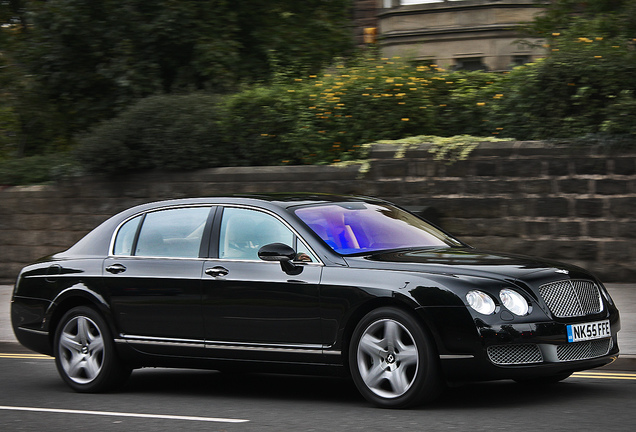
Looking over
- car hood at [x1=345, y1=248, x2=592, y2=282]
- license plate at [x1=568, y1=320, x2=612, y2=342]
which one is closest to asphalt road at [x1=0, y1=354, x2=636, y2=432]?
license plate at [x1=568, y1=320, x2=612, y2=342]

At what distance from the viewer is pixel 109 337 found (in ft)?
27.3

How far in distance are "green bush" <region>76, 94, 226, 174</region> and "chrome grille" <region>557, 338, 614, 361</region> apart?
371 inches

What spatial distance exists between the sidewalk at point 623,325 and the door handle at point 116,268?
324 centimetres

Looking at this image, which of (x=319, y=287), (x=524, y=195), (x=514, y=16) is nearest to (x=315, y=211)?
(x=319, y=287)

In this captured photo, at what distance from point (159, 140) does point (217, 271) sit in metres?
8.48

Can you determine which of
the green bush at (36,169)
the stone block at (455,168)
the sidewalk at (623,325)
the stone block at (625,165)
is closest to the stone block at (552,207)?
the stone block at (625,165)

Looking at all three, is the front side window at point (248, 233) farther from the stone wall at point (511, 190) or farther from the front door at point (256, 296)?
the stone wall at point (511, 190)

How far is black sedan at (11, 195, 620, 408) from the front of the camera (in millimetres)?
6676

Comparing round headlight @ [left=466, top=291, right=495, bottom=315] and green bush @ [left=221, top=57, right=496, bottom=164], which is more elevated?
round headlight @ [left=466, top=291, right=495, bottom=315]

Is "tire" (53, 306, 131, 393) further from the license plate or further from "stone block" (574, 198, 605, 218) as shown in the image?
"stone block" (574, 198, 605, 218)

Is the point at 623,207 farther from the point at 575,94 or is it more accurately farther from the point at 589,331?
the point at 589,331

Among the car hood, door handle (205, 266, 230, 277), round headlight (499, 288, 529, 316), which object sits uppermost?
the car hood

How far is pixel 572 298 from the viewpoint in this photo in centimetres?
702

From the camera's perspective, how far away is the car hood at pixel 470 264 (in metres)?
6.82
